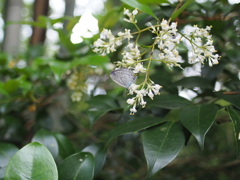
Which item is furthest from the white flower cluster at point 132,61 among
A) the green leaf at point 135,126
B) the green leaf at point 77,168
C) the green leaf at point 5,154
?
the green leaf at point 5,154

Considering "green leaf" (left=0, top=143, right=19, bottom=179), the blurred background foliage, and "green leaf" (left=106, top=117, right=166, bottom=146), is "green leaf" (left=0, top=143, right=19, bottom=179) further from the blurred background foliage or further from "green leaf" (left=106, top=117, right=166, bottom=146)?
"green leaf" (left=106, top=117, right=166, bottom=146)

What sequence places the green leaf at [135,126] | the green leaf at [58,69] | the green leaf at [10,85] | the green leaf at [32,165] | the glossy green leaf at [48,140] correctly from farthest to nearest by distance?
the green leaf at [10,85] → the green leaf at [58,69] → the glossy green leaf at [48,140] → the green leaf at [135,126] → the green leaf at [32,165]

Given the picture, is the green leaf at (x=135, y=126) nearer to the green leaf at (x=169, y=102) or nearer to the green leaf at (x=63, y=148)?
the green leaf at (x=169, y=102)

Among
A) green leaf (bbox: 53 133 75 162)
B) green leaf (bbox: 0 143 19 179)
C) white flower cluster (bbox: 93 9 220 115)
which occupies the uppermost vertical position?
white flower cluster (bbox: 93 9 220 115)

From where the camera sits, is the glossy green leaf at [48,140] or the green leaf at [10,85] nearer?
the glossy green leaf at [48,140]

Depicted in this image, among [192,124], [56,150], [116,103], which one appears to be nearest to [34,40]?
[116,103]

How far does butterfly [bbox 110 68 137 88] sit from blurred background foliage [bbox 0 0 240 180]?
0.49 feet

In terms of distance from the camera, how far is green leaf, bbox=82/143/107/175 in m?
0.60

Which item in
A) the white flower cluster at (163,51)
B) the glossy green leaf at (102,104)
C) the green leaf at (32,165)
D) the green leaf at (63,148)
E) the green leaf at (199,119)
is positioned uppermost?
the white flower cluster at (163,51)

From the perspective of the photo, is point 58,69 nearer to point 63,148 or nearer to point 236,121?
point 63,148

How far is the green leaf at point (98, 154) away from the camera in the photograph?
604mm

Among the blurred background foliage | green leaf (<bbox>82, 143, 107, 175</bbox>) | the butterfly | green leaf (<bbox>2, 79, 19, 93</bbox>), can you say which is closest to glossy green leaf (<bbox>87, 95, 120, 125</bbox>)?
the blurred background foliage

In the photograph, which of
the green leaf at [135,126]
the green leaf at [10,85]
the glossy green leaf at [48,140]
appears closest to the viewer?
the green leaf at [135,126]

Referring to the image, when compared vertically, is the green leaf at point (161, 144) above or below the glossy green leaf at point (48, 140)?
above
